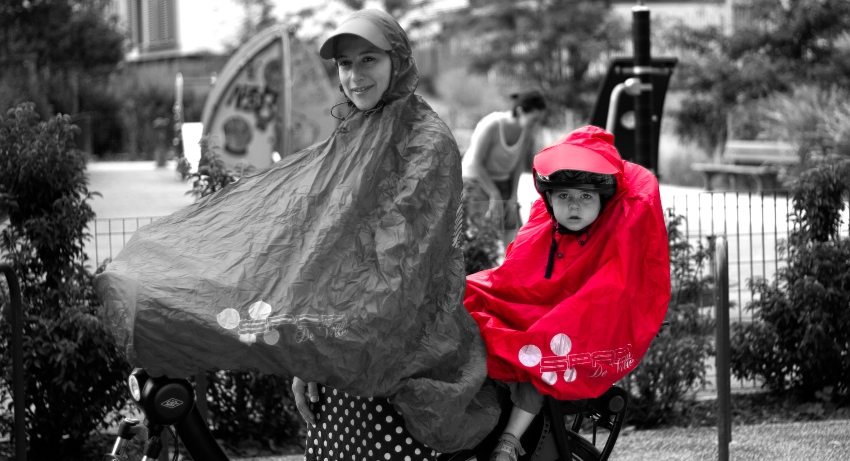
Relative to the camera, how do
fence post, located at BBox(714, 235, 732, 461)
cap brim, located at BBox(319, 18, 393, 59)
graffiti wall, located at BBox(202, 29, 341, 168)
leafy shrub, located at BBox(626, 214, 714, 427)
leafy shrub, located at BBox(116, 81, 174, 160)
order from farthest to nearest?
leafy shrub, located at BBox(116, 81, 174, 160) < graffiti wall, located at BBox(202, 29, 341, 168) < leafy shrub, located at BBox(626, 214, 714, 427) < fence post, located at BBox(714, 235, 732, 461) < cap brim, located at BBox(319, 18, 393, 59)

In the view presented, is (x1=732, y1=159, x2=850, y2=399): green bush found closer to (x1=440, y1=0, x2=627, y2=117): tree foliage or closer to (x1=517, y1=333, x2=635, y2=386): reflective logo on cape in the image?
(x1=517, y1=333, x2=635, y2=386): reflective logo on cape

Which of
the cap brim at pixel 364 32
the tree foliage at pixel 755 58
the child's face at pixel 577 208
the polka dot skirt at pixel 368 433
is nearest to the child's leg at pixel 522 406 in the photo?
the polka dot skirt at pixel 368 433

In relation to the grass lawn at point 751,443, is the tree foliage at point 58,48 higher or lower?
higher

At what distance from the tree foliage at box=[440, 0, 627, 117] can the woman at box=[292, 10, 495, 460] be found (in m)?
23.3

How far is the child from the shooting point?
293 centimetres

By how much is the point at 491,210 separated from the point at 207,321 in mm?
4315

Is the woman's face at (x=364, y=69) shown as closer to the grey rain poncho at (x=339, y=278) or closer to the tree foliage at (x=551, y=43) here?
the grey rain poncho at (x=339, y=278)

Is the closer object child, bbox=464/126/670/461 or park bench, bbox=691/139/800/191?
child, bbox=464/126/670/461

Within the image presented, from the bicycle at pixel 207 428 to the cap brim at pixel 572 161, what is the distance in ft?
2.26

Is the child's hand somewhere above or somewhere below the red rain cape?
below

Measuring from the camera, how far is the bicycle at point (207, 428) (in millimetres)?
2494

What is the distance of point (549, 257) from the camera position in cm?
310

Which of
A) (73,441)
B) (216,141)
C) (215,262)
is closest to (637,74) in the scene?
(216,141)

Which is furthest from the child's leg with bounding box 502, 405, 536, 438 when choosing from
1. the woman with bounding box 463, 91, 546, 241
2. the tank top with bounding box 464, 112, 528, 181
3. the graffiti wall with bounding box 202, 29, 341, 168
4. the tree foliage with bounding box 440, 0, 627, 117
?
the tree foliage with bounding box 440, 0, 627, 117
